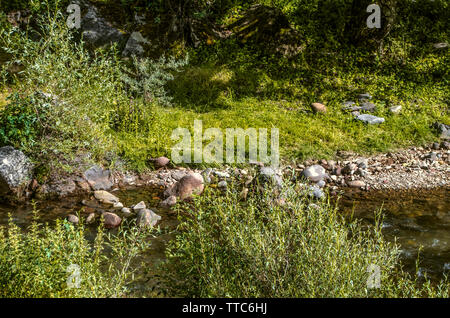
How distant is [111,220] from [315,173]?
3.61 metres

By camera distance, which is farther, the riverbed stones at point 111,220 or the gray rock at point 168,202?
the gray rock at point 168,202

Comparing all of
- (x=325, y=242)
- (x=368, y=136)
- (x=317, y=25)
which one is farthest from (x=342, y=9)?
(x=325, y=242)

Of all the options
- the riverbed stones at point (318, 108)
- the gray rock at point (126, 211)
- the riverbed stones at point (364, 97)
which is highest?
the riverbed stones at point (364, 97)

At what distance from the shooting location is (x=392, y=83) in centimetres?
1037

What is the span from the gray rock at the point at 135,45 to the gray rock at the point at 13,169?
547 centimetres

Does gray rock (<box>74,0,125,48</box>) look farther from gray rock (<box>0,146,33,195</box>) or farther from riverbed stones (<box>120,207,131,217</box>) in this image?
riverbed stones (<box>120,207,131,217</box>)

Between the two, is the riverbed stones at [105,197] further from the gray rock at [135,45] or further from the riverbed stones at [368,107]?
the riverbed stones at [368,107]

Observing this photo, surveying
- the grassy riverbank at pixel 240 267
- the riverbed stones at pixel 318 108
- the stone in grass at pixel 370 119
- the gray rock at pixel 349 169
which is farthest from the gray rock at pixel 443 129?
the grassy riverbank at pixel 240 267

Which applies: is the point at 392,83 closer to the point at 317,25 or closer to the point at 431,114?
the point at 431,114

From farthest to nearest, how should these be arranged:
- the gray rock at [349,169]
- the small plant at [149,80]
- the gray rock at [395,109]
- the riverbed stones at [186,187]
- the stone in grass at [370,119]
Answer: the gray rock at [395,109] < the stone in grass at [370,119] < the small plant at [149,80] < the gray rock at [349,169] < the riverbed stones at [186,187]

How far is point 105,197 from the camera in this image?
6324mm

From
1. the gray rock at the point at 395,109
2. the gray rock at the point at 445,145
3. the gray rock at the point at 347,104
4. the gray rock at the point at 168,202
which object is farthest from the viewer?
the gray rock at the point at 347,104

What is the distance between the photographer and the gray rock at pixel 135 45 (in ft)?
36.0

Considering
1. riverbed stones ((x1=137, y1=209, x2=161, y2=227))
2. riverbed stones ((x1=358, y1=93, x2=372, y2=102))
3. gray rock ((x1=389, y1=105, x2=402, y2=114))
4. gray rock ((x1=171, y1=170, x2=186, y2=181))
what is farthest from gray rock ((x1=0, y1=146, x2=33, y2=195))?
gray rock ((x1=389, y1=105, x2=402, y2=114))
